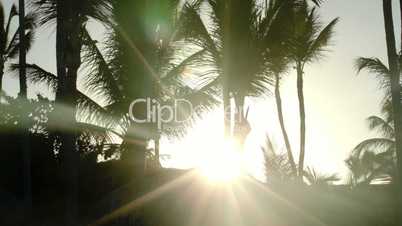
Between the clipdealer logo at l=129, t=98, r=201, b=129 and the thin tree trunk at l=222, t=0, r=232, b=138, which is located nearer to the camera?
the thin tree trunk at l=222, t=0, r=232, b=138

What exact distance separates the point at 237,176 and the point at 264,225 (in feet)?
3.84

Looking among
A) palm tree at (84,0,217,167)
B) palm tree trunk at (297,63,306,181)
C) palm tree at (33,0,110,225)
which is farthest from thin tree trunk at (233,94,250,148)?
palm tree trunk at (297,63,306,181)

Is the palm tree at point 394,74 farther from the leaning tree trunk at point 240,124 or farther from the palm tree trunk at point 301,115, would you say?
the palm tree trunk at point 301,115

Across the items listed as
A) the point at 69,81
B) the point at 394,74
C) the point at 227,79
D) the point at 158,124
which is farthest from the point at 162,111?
the point at 394,74

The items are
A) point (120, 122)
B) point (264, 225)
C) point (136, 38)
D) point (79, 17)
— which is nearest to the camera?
point (79, 17)

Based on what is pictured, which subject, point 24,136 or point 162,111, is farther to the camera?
point 24,136

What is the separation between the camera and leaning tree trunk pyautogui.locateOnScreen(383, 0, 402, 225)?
→ 1014 centimetres

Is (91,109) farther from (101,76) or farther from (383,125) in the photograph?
(383,125)

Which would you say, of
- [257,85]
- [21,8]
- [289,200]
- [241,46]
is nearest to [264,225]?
[289,200]

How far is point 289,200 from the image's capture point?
12.1 metres

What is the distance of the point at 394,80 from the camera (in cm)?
1050

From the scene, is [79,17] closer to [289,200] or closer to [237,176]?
[237,176]

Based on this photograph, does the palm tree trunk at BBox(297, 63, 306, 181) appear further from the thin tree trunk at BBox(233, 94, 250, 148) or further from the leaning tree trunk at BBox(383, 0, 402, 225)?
the leaning tree trunk at BBox(383, 0, 402, 225)

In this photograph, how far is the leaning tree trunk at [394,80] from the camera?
33.3ft
